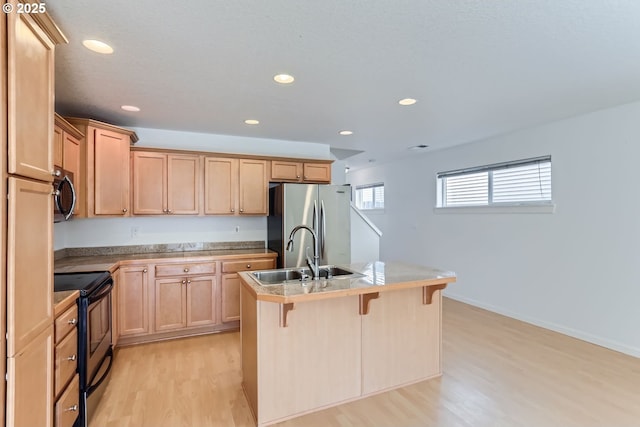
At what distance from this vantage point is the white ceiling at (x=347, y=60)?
5.45ft

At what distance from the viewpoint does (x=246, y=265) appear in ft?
12.4

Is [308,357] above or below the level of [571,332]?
above

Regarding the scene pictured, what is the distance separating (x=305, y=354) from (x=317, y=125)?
100 inches

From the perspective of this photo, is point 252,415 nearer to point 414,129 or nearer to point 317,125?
point 317,125

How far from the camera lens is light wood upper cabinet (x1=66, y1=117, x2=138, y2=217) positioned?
3121mm

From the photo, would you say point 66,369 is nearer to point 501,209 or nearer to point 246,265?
point 246,265

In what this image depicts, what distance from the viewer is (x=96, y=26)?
5.85ft

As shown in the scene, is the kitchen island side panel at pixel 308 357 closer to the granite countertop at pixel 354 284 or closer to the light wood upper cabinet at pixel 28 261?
the granite countertop at pixel 354 284

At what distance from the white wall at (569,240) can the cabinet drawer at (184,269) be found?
366 cm

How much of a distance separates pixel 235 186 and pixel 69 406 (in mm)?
2639

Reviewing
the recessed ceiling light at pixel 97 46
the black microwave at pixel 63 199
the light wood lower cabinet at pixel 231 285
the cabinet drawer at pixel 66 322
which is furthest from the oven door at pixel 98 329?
the recessed ceiling light at pixel 97 46

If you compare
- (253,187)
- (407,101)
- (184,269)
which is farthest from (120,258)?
(407,101)

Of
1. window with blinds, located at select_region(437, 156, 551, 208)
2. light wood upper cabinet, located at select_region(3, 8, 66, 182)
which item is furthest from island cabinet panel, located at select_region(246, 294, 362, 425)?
window with blinds, located at select_region(437, 156, 551, 208)

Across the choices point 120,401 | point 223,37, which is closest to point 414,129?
point 223,37
